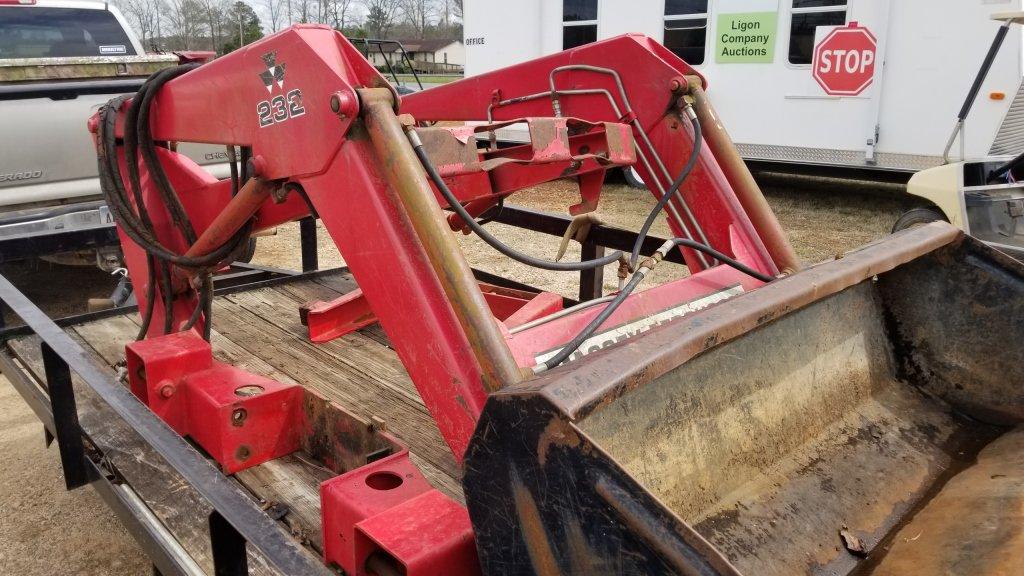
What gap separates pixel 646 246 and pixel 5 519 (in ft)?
9.64

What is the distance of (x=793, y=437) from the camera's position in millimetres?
2207

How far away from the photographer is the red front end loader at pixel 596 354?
1.55 meters

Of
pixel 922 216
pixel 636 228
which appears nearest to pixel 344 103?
pixel 922 216

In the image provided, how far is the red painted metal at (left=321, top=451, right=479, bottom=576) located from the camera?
1.72m

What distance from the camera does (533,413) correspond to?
1.43m

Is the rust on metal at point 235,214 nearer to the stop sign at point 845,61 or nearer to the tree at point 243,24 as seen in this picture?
the stop sign at point 845,61

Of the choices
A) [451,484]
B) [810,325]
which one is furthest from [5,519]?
[810,325]

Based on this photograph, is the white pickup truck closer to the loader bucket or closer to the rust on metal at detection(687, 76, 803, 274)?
the rust on metal at detection(687, 76, 803, 274)

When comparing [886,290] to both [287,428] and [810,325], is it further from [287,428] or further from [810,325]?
[287,428]

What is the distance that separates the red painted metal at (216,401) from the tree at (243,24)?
4656 cm

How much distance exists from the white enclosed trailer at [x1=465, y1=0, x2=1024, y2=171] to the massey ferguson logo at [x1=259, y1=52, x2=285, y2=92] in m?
6.99

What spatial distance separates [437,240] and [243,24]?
52.9 m

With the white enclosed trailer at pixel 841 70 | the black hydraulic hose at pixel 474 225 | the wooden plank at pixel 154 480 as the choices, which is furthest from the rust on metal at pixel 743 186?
the white enclosed trailer at pixel 841 70

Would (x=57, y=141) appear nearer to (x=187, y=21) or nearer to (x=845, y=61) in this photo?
(x=845, y=61)
